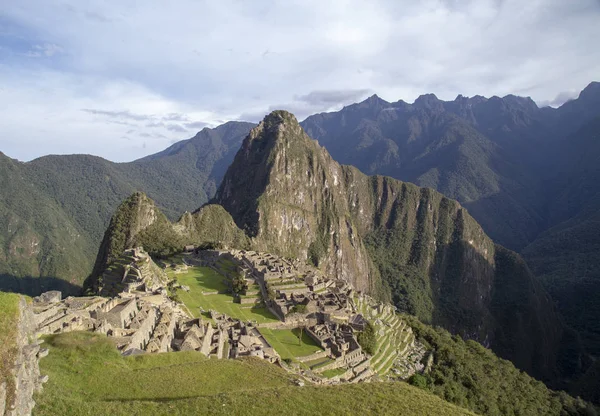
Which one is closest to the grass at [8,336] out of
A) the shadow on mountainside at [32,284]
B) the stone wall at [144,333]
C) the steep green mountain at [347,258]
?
the stone wall at [144,333]

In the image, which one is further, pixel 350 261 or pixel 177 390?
pixel 350 261

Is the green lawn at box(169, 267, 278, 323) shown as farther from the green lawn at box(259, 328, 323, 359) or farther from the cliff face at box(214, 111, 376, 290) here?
the cliff face at box(214, 111, 376, 290)

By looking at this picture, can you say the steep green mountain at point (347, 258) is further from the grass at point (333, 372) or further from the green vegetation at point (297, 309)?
the grass at point (333, 372)

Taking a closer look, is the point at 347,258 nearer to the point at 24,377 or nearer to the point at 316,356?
the point at 316,356

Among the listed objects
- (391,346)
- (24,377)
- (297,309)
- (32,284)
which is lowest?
(32,284)

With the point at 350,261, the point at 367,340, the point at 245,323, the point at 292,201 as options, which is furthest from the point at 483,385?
the point at 292,201
